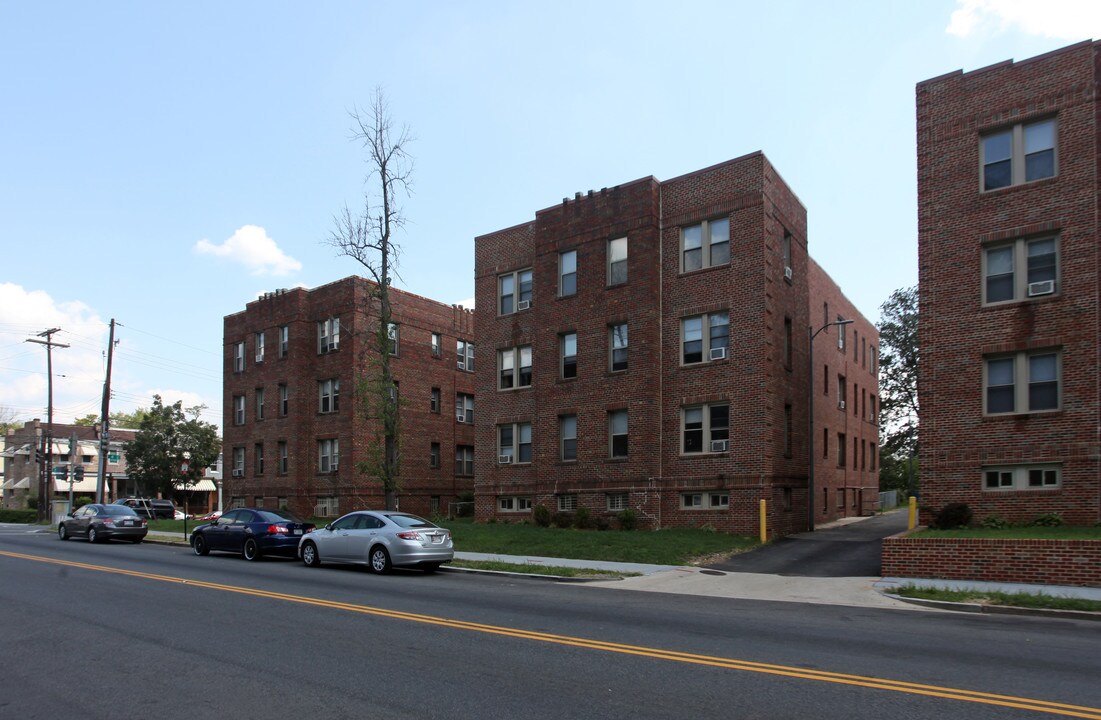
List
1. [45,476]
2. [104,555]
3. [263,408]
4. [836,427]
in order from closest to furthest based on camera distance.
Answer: [104,555], [836,427], [263,408], [45,476]

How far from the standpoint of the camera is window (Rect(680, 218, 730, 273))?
25672 mm

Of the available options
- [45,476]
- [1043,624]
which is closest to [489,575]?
[1043,624]

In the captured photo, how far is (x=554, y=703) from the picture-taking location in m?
6.53

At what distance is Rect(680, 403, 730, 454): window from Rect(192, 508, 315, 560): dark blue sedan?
12.0 m

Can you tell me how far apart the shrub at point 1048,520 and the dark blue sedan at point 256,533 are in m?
18.1

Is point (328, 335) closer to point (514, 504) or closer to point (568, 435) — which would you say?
point (514, 504)

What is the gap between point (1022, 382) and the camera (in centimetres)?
1892

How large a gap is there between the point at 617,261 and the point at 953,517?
44.8ft

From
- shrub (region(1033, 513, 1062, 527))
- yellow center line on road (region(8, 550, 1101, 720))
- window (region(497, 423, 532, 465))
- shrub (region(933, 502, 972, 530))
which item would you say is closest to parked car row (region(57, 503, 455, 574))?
yellow center line on road (region(8, 550, 1101, 720))

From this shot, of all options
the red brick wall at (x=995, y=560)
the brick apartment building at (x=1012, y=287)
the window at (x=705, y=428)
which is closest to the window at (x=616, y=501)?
the window at (x=705, y=428)

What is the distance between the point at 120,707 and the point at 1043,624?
11465mm

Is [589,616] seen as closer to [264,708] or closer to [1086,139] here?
[264,708]

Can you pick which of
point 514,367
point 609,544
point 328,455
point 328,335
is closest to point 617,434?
point 514,367

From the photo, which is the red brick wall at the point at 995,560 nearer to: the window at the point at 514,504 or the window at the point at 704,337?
the window at the point at 704,337
